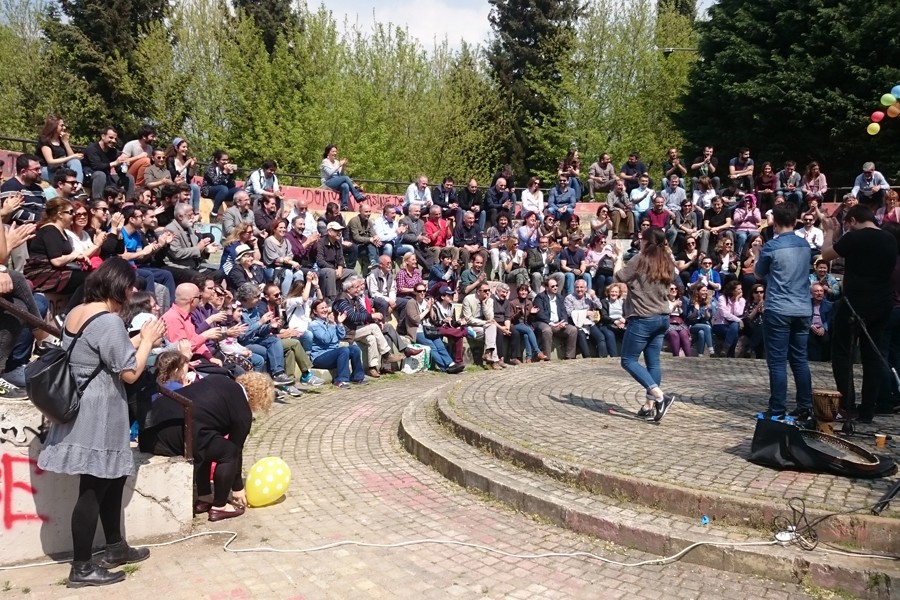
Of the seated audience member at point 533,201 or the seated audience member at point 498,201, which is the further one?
the seated audience member at point 533,201

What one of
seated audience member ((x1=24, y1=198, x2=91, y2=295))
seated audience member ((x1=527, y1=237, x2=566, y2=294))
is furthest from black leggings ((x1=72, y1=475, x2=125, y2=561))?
seated audience member ((x1=527, y1=237, x2=566, y2=294))

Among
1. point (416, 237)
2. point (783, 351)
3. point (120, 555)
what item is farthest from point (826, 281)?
point (120, 555)

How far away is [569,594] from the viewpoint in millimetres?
4562

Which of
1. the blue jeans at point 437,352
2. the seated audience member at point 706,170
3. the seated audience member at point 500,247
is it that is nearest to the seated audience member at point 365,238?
the blue jeans at point 437,352

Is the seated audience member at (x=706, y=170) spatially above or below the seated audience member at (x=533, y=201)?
above

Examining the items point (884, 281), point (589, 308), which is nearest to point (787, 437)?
point (884, 281)

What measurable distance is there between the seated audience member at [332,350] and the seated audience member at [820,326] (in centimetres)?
864

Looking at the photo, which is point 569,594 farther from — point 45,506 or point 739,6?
point 739,6

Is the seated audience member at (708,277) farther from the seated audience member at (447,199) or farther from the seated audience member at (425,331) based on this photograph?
the seated audience member at (447,199)

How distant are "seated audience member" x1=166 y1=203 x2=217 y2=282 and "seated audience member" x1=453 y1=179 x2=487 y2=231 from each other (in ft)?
24.7

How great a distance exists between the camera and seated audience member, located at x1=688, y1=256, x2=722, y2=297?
1501 cm

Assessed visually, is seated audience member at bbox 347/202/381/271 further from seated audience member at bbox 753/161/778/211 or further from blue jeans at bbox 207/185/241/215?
seated audience member at bbox 753/161/778/211

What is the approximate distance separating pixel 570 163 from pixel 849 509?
610 inches

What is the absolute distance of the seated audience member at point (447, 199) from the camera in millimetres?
18031
